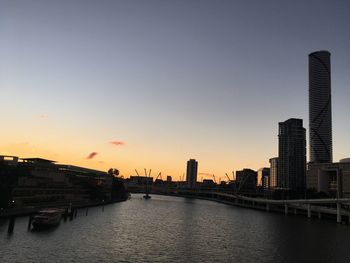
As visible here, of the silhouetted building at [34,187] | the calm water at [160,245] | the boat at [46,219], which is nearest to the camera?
the calm water at [160,245]

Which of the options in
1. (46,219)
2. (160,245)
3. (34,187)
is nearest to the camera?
(160,245)

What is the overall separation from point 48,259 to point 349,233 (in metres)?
72.8

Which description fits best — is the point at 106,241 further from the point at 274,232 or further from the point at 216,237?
the point at 274,232

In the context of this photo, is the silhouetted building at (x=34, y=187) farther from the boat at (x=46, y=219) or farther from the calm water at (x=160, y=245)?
the calm water at (x=160, y=245)

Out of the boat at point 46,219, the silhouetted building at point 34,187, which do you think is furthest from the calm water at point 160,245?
the silhouetted building at point 34,187

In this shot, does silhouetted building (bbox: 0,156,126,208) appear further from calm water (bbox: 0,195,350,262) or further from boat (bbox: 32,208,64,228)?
calm water (bbox: 0,195,350,262)

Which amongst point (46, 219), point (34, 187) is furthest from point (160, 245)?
point (34, 187)

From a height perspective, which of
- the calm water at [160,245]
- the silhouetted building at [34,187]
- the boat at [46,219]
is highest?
the silhouetted building at [34,187]

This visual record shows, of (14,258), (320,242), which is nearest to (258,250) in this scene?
(320,242)

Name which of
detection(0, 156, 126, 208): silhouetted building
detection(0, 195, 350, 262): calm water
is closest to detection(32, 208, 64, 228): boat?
detection(0, 195, 350, 262): calm water

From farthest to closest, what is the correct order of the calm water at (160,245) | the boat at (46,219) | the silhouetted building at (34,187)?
the silhouetted building at (34,187), the boat at (46,219), the calm water at (160,245)

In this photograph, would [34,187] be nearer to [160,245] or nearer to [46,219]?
[46,219]

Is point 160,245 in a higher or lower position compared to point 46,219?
lower

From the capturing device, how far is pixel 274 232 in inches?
3573
